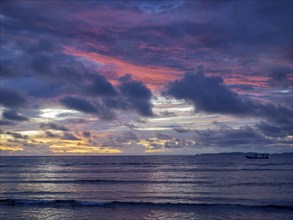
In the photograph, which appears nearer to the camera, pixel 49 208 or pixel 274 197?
pixel 49 208

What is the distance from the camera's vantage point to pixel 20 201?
3712 centimetres

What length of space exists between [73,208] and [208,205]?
42.6 feet

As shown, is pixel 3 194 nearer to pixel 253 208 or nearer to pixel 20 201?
pixel 20 201

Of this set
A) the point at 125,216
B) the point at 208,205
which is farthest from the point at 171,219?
the point at 208,205

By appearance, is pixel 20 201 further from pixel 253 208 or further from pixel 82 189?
pixel 253 208

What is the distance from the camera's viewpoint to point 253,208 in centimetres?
3206

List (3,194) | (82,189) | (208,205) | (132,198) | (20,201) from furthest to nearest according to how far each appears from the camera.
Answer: (82,189) < (3,194) < (132,198) < (20,201) < (208,205)

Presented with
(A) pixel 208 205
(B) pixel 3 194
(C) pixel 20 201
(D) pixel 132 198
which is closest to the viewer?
(A) pixel 208 205

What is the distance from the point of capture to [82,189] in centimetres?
4894

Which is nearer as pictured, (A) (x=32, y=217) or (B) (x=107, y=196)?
(A) (x=32, y=217)

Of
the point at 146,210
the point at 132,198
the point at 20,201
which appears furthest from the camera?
the point at 132,198

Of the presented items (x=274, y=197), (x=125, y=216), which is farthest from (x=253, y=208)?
(x=125, y=216)

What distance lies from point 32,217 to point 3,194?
1746cm

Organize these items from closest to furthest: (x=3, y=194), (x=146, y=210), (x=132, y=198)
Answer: (x=146, y=210) → (x=132, y=198) → (x=3, y=194)
